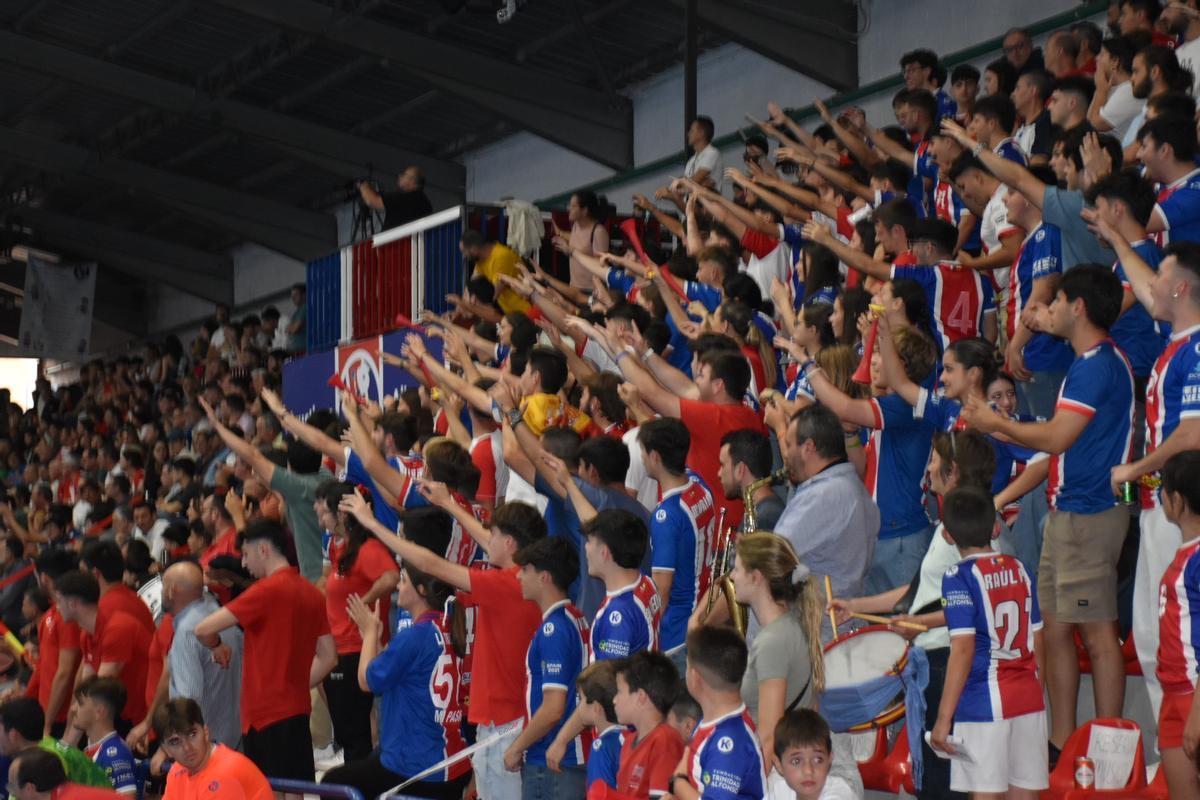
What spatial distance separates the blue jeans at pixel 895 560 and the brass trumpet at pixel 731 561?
585 mm

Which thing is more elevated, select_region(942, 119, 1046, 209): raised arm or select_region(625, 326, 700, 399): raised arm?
select_region(942, 119, 1046, 209): raised arm

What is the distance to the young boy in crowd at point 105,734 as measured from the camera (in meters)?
7.92

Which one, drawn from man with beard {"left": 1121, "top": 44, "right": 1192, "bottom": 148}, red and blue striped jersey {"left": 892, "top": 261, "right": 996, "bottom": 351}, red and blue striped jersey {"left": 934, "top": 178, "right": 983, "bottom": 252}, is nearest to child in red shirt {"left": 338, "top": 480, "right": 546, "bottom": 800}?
red and blue striped jersey {"left": 892, "top": 261, "right": 996, "bottom": 351}

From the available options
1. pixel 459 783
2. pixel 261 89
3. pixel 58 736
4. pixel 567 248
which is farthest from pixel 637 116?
pixel 459 783

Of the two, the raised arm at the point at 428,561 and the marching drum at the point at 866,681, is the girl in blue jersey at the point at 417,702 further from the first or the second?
the marching drum at the point at 866,681

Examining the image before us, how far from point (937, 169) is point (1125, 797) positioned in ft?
21.1

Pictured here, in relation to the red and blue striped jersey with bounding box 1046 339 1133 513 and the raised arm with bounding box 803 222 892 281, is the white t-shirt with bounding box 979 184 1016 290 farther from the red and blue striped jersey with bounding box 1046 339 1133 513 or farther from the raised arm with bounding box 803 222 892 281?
the red and blue striped jersey with bounding box 1046 339 1133 513

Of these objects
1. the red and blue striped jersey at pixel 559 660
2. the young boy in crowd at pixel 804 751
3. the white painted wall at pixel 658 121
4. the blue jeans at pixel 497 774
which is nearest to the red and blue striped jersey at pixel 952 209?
the red and blue striped jersey at pixel 559 660

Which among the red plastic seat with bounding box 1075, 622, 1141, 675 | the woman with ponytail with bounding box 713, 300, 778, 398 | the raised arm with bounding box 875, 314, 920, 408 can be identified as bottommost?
the red plastic seat with bounding box 1075, 622, 1141, 675

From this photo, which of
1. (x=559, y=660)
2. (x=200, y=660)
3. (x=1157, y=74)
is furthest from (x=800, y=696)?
(x=1157, y=74)

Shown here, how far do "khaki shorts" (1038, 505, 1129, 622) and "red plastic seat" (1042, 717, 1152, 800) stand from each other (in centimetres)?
51

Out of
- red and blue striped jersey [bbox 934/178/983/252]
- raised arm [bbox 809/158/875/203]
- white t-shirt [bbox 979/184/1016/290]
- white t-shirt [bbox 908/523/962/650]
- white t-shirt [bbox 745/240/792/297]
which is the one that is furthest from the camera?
white t-shirt [bbox 745/240/792/297]

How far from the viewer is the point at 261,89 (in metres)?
22.5

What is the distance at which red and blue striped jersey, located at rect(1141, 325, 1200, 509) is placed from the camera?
19.2 ft
